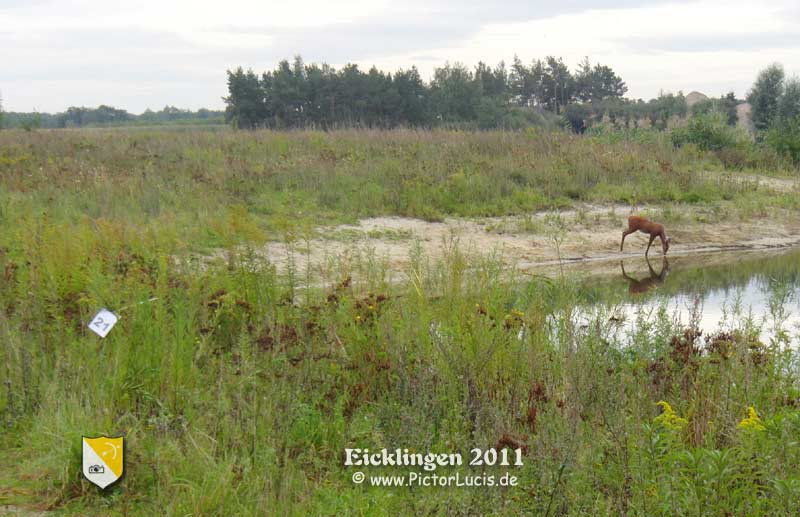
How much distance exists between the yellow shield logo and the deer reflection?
823cm

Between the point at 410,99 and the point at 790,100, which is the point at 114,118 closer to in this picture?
the point at 410,99

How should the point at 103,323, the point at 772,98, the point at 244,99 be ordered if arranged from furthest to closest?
the point at 244,99, the point at 772,98, the point at 103,323

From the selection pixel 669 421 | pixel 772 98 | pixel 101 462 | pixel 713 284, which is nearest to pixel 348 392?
pixel 101 462

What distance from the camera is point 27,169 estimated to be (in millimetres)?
14711

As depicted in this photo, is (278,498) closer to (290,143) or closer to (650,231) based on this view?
(650,231)

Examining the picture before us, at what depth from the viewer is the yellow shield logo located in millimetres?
3930

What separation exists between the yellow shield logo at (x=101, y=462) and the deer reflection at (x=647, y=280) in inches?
324

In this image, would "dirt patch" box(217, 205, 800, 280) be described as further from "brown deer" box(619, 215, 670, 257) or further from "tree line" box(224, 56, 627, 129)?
"tree line" box(224, 56, 627, 129)

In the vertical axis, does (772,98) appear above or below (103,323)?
above

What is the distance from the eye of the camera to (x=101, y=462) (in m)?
3.94

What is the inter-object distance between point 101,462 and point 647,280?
9.74 m

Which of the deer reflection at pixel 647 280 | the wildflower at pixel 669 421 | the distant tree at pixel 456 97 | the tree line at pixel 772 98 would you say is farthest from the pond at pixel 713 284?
the distant tree at pixel 456 97

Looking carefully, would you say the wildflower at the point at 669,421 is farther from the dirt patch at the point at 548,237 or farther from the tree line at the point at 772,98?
the tree line at the point at 772,98

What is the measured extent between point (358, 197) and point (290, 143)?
186 inches
